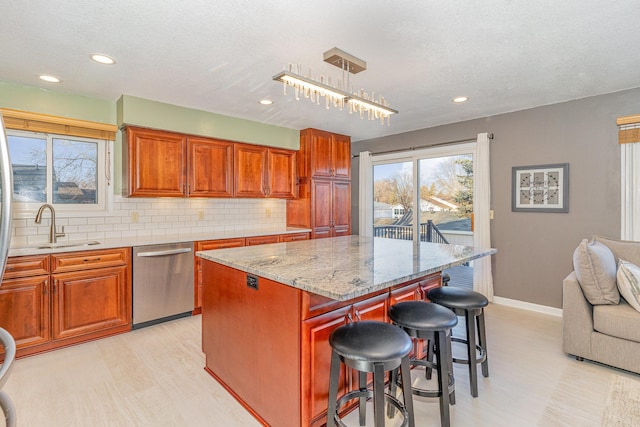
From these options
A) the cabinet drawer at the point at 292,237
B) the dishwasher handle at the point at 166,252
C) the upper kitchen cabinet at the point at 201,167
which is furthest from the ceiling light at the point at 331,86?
the cabinet drawer at the point at 292,237

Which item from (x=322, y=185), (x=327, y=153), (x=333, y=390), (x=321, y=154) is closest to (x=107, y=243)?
(x=333, y=390)

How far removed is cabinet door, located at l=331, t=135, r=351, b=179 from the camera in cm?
527

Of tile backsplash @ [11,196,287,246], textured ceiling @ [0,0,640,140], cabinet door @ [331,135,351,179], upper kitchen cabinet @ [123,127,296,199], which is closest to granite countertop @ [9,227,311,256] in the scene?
tile backsplash @ [11,196,287,246]

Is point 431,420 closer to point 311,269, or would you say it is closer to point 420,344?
point 420,344

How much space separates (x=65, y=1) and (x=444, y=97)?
10.9ft

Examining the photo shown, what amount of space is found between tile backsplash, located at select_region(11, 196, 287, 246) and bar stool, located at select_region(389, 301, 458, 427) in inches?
126

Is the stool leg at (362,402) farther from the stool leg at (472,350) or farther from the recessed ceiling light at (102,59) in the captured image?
the recessed ceiling light at (102,59)

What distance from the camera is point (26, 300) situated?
8.99 ft

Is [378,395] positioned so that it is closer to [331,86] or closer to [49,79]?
[331,86]

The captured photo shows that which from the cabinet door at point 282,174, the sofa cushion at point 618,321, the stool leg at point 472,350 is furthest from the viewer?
the cabinet door at point 282,174

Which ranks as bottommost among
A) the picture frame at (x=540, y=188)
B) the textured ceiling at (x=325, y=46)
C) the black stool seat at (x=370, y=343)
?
the black stool seat at (x=370, y=343)

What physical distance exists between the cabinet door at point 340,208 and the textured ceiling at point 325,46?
6.66 feet

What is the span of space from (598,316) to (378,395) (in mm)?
2194

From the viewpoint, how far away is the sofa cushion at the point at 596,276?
257cm
